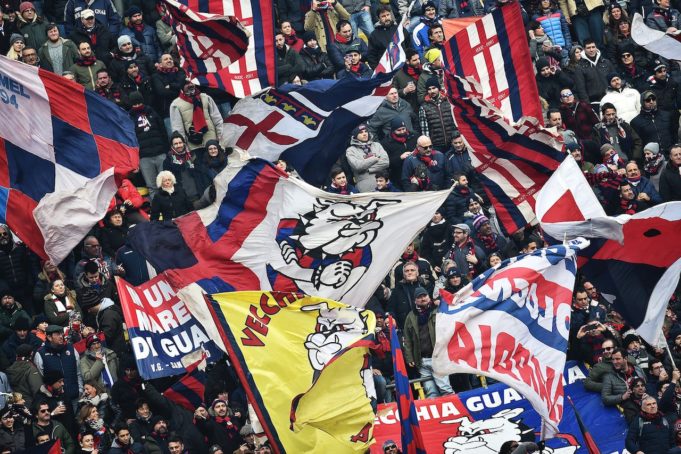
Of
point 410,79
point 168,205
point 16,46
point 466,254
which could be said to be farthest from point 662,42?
point 16,46

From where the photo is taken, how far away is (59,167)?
76.3 feet

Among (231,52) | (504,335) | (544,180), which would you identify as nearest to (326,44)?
(231,52)

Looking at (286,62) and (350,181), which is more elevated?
(286,62)

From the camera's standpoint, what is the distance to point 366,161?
26094mm

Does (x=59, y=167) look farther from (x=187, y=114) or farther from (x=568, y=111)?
(x=568, y=111)

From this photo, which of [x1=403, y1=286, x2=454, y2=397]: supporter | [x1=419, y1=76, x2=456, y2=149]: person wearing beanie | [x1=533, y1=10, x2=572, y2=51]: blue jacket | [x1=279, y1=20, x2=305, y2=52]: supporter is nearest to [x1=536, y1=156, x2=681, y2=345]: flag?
[x1=403, y1=286, x2=454, y2=397]: supporter

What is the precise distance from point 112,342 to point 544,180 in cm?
530

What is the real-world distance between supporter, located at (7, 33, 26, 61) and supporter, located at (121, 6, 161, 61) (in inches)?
60.6

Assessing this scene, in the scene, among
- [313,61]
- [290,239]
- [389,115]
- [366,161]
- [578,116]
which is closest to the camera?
[290,239]

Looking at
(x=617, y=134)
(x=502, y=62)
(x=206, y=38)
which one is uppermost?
(x=206, y=38)

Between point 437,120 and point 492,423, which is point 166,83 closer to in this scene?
point 437,120

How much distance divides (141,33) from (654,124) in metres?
7.14

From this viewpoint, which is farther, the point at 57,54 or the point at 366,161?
the point at 57,54

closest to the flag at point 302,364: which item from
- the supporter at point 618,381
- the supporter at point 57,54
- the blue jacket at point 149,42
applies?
the supporter at point 618,381
